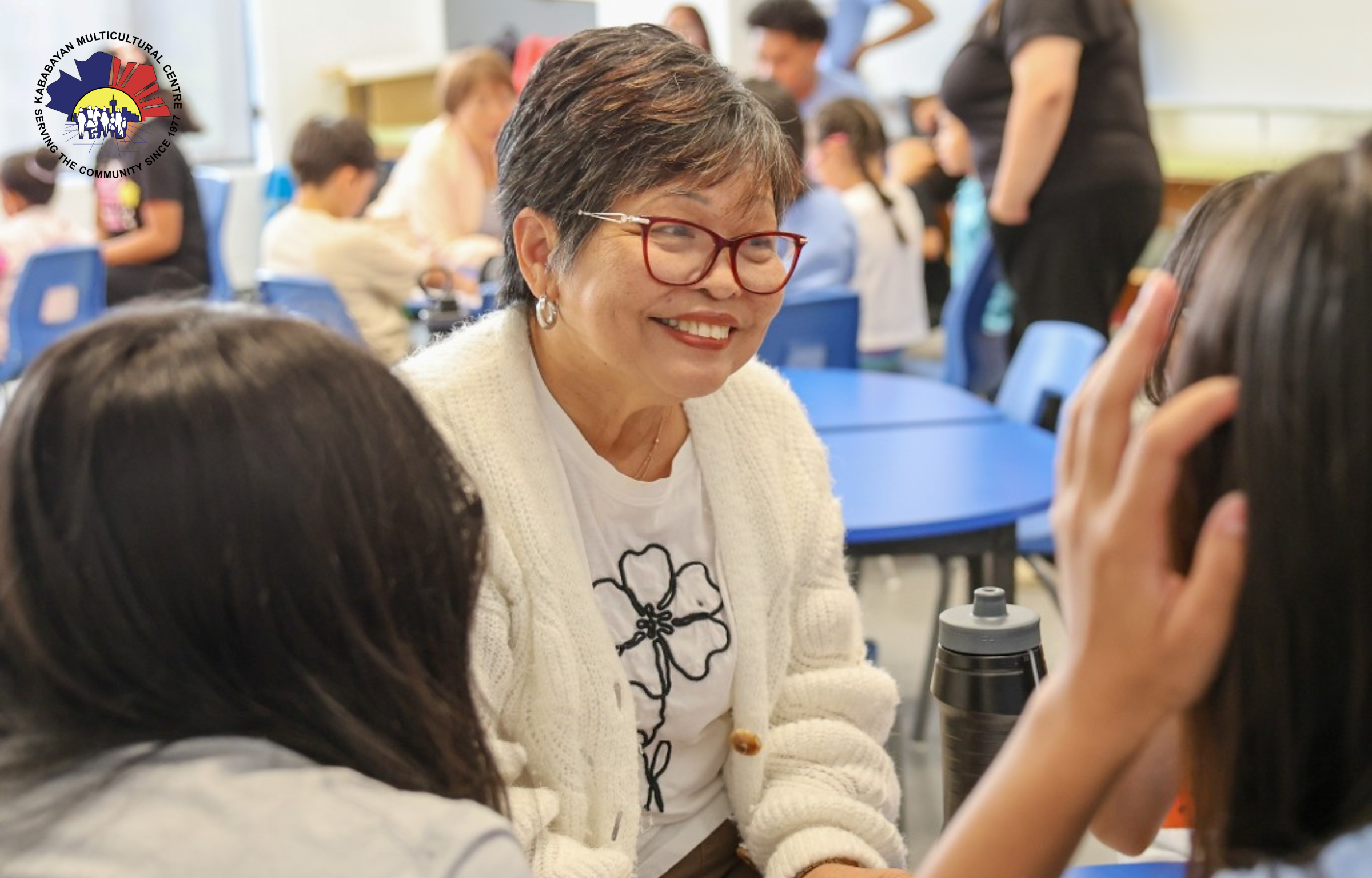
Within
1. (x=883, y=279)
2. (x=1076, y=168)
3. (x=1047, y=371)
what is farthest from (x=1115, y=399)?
(x=883, y=279)

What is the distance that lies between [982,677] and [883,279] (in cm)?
328

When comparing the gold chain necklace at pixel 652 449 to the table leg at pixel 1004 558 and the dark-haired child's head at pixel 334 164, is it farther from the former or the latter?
the dark-haired child's head at pixel 334 164

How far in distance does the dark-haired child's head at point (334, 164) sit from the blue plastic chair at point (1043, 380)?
94.3 inches

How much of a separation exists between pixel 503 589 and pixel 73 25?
23.9 feet

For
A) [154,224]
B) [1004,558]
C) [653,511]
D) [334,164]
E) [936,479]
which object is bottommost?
[1004,558]

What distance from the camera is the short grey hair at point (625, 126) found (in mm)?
1438

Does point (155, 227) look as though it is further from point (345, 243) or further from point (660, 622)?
point (660, 622)

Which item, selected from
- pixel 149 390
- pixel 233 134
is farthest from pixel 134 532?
pixel 233 134

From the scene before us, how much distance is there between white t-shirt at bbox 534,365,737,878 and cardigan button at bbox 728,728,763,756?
38 millimetres

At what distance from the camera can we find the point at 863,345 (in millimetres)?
4469

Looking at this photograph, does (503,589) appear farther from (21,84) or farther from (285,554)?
(21,84)

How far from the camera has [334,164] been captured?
178 inches

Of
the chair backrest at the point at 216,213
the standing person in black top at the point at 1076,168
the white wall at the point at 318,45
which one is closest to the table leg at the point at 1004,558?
the standing person in black top at the point at 1076,168

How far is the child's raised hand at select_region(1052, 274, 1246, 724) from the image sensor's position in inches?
28.3
